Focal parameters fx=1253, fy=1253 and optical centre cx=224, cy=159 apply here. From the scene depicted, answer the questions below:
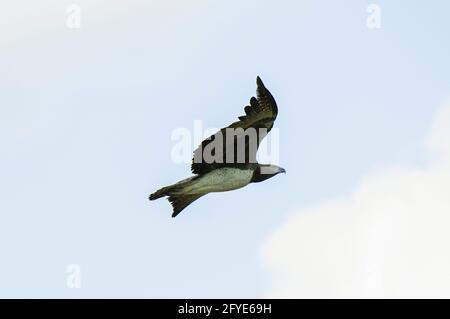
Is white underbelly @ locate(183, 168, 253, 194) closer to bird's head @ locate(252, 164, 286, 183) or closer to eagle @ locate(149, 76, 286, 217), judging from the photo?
eagle @ locate(149, 76, 286, 217)

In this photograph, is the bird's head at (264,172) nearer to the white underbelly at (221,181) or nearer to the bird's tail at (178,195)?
the white underbelly at (221,181)

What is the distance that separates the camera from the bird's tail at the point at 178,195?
2230cm

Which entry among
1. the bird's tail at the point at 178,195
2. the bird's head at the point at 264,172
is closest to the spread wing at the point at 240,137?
the bird's tail at the point at 178,195

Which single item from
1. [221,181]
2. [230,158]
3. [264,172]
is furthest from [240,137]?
[264,172]

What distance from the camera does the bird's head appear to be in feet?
76.4

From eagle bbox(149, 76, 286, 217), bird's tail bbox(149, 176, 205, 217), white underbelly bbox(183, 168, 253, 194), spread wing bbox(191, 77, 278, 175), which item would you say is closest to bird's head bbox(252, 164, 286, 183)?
eagle bbox(149, 76, 286, 217)

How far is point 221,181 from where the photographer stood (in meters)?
22.7

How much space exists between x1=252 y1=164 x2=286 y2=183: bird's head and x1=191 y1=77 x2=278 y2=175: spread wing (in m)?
0.61

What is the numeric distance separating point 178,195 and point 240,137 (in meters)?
1.66

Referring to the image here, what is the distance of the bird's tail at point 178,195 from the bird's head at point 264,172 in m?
1.09
